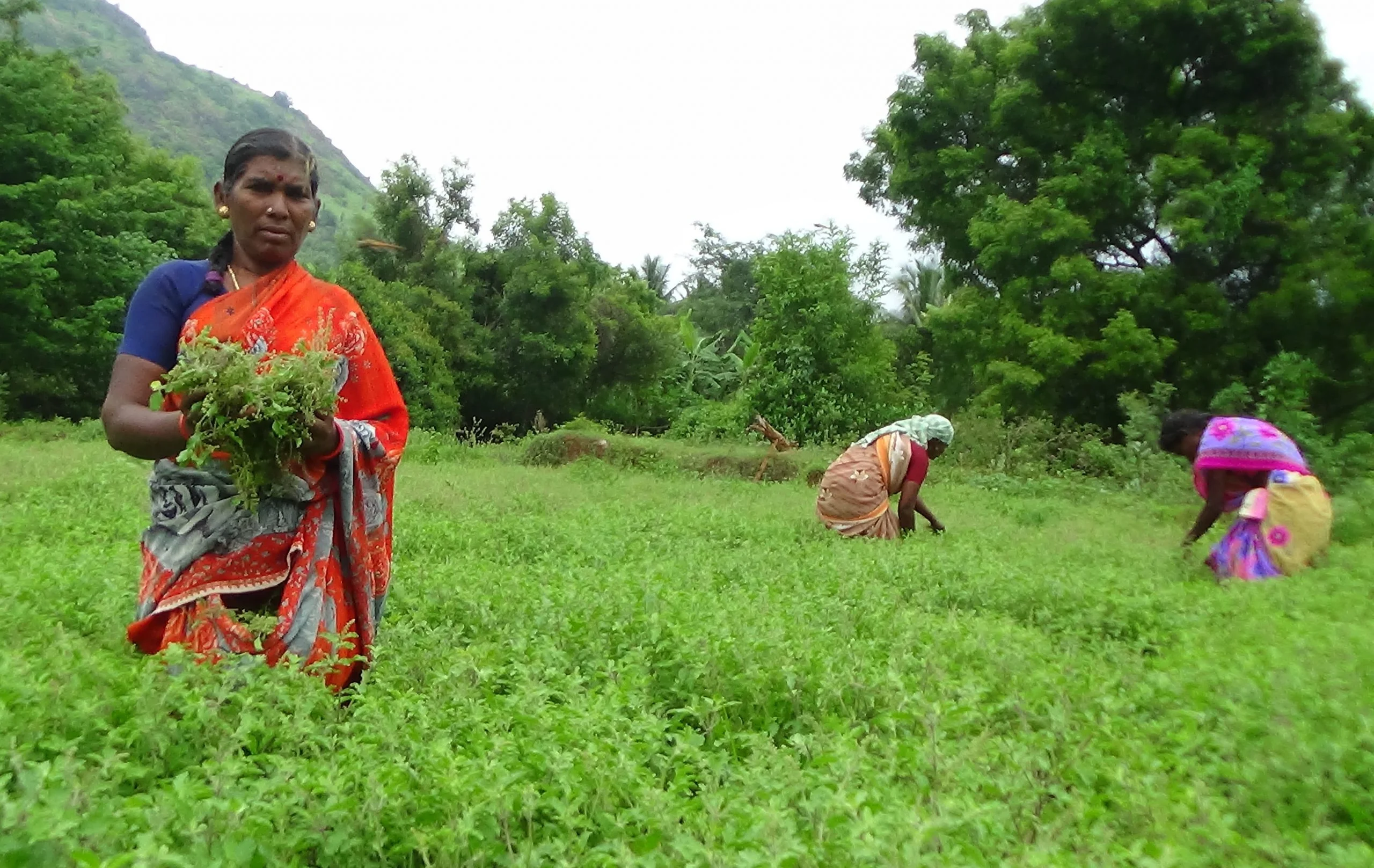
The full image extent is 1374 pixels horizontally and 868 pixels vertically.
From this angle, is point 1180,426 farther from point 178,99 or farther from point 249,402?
point 178,99

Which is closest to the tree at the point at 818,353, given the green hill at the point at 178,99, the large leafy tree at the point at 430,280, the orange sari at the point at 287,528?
the large leafy tree at the point at 430,280

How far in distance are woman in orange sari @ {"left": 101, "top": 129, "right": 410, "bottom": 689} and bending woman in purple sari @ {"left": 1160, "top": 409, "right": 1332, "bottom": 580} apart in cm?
518

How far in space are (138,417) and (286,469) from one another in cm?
45

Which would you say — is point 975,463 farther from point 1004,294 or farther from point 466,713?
point 466,713

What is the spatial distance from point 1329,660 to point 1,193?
22.2 m

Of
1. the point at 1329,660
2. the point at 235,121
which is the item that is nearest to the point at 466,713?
the point at 1329,660

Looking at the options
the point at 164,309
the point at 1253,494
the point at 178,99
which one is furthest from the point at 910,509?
the point at 178,99

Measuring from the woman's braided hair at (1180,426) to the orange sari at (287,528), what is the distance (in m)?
5.85

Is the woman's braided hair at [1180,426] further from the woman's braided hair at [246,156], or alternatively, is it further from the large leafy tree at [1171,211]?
the large leafy tree at [1171,211]

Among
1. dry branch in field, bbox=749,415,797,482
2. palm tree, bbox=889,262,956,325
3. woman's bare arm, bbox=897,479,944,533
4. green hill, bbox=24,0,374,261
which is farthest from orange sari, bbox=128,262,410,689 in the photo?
green hill, bbox=24,0,374,261

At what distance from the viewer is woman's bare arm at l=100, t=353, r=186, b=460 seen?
3076mm

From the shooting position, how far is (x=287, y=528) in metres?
3.37

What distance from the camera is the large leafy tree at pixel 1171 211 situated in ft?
51.4

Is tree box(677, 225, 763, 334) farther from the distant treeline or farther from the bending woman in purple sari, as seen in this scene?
the bending woman in purple sari
